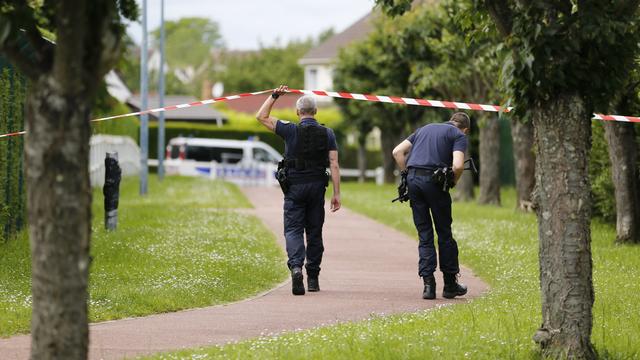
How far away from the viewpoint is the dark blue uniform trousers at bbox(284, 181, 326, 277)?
38.2 ft

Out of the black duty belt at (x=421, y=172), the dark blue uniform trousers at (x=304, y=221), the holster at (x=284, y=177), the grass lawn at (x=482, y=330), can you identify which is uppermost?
the black duty belt at (x=421, y=172)

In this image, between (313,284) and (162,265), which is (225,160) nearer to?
(162,265)

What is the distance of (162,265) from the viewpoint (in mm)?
12961

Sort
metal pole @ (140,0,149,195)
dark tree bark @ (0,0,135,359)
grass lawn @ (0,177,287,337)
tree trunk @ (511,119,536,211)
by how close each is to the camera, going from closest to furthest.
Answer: dark tree bark @ (0,0,135,359) < grass lawn @ (0,177,287,337) < tree trunk @ (511,119,536,211) < metal pole @ (140,0,149,195)

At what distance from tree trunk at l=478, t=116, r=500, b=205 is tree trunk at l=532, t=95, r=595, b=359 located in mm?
21060

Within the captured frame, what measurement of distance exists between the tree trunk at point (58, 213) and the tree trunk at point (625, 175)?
11877 mm

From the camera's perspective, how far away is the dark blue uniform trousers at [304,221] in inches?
458

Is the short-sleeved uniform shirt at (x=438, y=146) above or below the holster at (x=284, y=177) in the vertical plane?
above

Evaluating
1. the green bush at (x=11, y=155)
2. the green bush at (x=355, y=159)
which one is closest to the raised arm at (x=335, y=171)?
the green bush at (x=11, y=155)

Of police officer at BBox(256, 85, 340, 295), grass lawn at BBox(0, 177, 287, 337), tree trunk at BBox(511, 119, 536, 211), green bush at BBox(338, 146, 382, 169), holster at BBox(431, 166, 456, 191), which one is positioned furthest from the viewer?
green bush at BBox(338, 146, 382, 169)

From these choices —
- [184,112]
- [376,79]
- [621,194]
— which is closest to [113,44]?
[621,194]

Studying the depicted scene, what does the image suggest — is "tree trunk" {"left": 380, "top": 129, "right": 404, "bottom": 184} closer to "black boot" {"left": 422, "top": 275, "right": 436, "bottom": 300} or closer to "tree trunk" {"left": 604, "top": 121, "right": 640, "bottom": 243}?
"tree trunk" {"left": 604, "top": 121, "right": 640, "bottom": 243}

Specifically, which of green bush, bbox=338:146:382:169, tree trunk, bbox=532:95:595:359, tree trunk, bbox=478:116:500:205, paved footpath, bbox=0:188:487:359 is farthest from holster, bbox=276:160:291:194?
green bush, bbox=338:146:382:169

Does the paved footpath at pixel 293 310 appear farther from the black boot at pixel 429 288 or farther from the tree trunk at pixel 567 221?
the tree trunk at pixel 567 221
